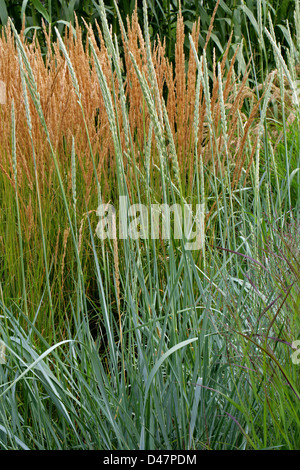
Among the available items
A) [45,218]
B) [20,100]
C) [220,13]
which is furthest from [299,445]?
[220,13]

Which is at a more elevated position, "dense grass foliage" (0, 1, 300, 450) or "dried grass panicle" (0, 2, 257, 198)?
"dried grass panicle" (0, 2, 257, 198)

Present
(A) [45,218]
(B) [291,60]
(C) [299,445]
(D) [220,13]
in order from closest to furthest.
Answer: (C) [299,445] < (B) [291,60] < (A) [45,218] < (D) [220,13]

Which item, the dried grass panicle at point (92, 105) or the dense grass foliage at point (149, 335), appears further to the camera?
the dried grass panicle at point (92, 105)

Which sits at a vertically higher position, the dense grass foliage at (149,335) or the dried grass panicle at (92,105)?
the dried grass panicle at (92,105)

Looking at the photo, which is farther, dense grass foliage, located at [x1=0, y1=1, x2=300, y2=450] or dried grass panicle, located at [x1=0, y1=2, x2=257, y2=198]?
dried grass panicle, located at [x1=0, y1=2, x2=257, y2=198]

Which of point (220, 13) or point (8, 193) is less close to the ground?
point (220, 13)

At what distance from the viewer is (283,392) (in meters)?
0.89

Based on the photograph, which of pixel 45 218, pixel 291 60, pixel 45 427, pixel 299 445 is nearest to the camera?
pixel 299 445

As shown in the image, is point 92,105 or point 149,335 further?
point 92,105

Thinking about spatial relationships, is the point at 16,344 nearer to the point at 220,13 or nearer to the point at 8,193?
the point at 8,193

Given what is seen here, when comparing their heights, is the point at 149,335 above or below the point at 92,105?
below
